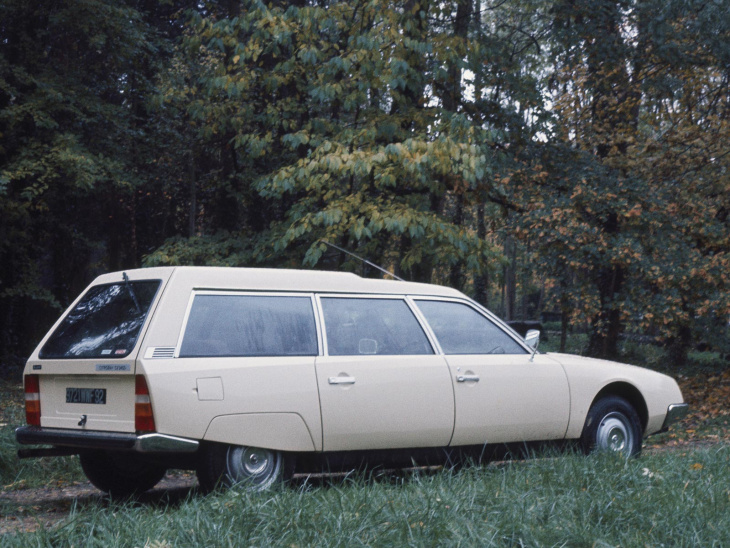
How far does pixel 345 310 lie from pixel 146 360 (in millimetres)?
1653

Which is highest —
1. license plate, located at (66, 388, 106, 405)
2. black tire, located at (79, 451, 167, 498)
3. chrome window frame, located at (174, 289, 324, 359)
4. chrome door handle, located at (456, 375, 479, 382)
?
chrome window frame, located at (174, 289, 324, 359)

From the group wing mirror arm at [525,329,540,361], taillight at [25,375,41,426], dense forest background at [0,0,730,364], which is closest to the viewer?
taillight at [25,375,41,426]

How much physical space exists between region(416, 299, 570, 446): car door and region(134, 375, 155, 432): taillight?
2.38m

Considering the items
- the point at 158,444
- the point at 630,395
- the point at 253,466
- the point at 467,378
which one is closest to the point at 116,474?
the point at 253,466

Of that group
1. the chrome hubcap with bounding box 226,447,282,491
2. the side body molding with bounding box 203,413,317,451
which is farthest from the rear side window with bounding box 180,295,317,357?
the chrome hubcap with bounding box 226,447,282,491

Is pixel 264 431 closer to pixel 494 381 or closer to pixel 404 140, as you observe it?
pixel 494 381

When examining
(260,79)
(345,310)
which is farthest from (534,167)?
(345,310)

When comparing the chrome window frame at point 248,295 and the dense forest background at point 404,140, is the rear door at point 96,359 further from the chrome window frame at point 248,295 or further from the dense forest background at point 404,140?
the dense forest background at point 404,140

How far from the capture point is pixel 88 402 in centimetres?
604

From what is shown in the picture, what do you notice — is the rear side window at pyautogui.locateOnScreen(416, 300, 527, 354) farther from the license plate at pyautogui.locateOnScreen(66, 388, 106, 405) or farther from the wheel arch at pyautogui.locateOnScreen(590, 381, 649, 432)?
the license plate at pyautogui.locateOnScreen(66, 388, 106, 405)

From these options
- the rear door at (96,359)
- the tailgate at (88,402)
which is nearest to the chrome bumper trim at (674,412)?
the rear door at (96,359)

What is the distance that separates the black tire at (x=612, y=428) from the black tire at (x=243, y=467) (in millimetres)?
2737

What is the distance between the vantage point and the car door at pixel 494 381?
691cm

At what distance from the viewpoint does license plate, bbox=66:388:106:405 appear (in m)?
5.93
